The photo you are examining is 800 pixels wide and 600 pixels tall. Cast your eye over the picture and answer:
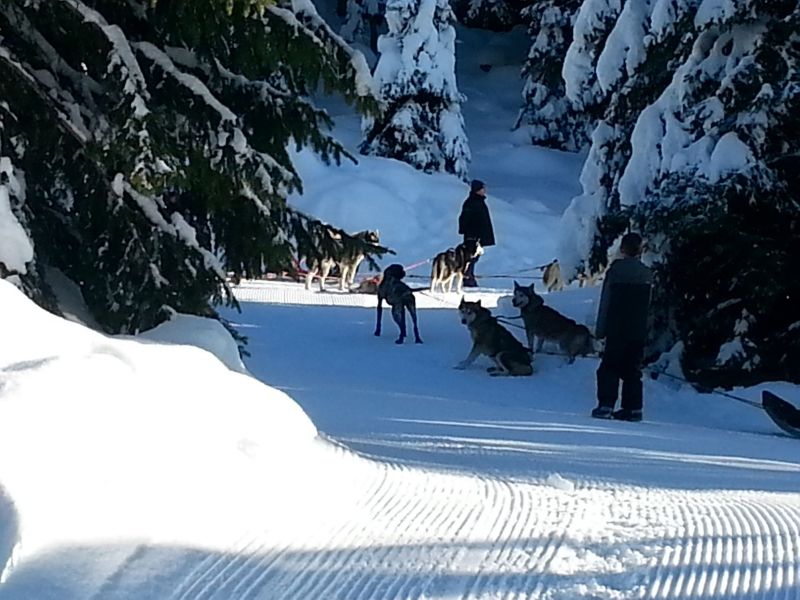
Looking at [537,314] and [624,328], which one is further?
[537,314]

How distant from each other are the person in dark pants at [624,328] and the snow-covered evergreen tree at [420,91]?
2249cm

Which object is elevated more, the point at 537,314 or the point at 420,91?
the point at 420,91

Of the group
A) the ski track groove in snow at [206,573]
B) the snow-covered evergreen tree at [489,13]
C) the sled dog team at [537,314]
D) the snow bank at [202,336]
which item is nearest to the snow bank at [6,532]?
the ski track groove in snow at [206,573]

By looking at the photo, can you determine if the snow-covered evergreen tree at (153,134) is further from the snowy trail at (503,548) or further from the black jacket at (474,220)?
the black jacket at (474,220)

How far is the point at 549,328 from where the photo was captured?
1458 centimetres

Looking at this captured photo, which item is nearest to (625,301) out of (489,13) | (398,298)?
(398,298)

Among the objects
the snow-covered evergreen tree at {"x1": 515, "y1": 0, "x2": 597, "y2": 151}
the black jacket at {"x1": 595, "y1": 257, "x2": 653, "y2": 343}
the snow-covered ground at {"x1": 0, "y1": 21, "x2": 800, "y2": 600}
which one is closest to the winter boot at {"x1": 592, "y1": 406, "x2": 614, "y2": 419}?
the black jacket at {"x1": 595, "y1": 257, "x2": 653, "y2": 343}

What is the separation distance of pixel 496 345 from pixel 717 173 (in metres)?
3.18

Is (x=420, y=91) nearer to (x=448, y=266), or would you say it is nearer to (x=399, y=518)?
(x=448, y=266)

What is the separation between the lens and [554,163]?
1483 inches

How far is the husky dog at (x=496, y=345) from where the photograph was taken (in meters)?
14.0

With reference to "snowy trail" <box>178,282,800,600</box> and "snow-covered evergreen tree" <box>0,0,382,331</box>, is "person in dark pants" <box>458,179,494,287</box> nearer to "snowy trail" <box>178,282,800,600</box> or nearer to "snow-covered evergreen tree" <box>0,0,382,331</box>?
"snow-covered evergreen tree" <box>0,0,382,331</box>

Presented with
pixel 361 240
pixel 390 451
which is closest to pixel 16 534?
pixel 390 451

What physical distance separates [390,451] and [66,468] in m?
3.11
